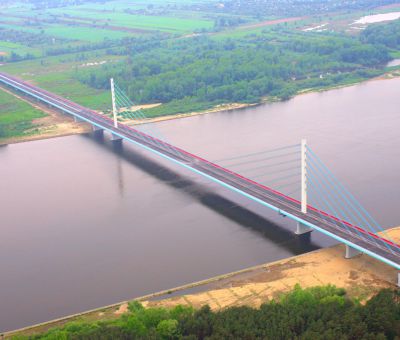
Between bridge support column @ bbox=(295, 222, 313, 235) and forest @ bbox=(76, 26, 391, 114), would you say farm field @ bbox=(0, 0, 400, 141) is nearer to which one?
forest @ bbox=(76, 26, 391, 114)

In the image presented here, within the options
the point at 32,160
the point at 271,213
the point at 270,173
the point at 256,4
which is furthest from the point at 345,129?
the point at 256,4

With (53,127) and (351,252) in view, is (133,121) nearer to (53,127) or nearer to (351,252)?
(53,127)

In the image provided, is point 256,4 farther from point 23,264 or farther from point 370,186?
point 23,264

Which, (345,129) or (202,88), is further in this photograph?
(202,88)

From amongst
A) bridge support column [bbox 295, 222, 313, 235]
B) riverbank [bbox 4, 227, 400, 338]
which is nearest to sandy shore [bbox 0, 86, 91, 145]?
bridge support column [bbox 295, 222, 313, 235]

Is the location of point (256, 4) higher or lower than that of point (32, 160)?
higher
